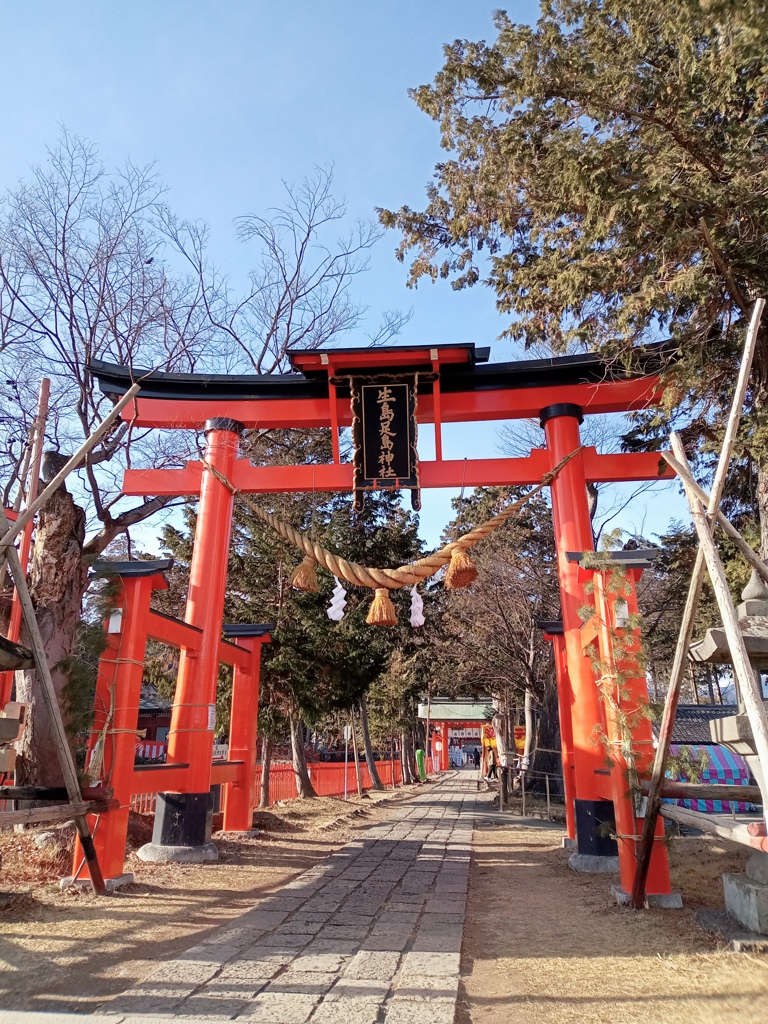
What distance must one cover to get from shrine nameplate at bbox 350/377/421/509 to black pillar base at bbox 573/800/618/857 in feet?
12.3

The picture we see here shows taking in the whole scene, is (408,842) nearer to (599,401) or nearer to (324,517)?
(599,401)

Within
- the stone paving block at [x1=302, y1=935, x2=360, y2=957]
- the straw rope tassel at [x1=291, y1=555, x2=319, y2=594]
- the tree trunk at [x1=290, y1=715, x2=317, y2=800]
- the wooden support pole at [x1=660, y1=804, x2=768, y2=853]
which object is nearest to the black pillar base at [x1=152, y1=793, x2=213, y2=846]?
the straw rope tassel at [x1=291, y1=555, x2=319, y2=594]

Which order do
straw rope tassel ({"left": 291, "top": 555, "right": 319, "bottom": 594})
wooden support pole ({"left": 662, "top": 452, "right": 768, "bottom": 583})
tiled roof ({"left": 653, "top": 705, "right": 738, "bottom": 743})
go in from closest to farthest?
wooden support pole ({"left": 662, "top": 452, "right": 768, "bottom": 583}), straw rope tassel ({"left": 291, "top": 555, "right": 319, "bottom": 594}), tiled roof ({"left": 653, "top": 705, "right": 738, "bottom": 743})

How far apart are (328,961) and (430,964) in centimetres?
57

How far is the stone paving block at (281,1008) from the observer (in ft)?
9.57

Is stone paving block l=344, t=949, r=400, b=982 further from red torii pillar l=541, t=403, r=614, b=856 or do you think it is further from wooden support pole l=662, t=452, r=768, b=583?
red torii pillar l=541, t=403, r=614, b=856

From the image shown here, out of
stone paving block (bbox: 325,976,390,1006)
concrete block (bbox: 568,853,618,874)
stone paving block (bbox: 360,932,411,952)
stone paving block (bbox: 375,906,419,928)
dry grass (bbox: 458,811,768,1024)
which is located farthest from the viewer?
concrete block (bbox: 568,853,618,874)

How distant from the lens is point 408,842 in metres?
8.69

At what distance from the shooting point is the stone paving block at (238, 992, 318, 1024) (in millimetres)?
2916

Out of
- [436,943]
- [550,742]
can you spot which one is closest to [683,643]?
[436,943]

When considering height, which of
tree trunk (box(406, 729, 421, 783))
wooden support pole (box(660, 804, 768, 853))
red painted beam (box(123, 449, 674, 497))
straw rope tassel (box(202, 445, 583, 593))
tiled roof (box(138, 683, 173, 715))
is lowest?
tree trunk (box(406, 729, 421, 783))

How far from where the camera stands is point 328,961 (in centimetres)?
374

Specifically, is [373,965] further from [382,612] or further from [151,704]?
[151,704]

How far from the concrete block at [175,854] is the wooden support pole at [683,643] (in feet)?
14.3
